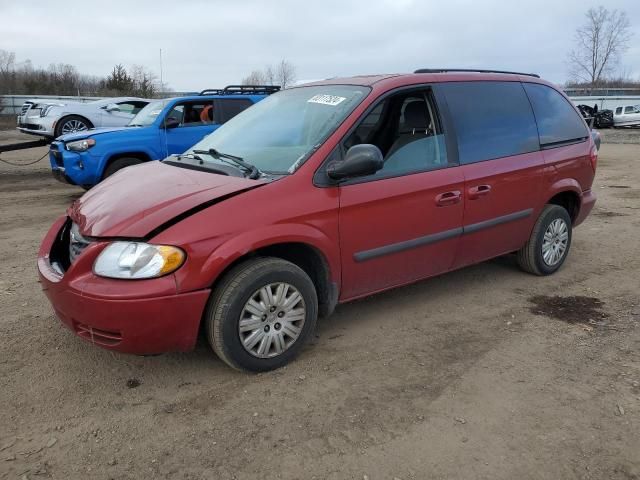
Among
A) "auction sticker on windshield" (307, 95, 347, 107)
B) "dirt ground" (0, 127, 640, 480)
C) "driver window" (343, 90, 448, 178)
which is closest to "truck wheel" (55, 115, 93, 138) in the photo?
"dirt ground" (0, 127, 640, 480)

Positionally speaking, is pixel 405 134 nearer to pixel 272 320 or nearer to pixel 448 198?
pixel 448 198

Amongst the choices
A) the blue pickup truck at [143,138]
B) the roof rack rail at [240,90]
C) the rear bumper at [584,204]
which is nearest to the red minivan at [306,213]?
the rear bumper at [584,204]

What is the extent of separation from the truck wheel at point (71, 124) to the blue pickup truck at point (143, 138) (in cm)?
595

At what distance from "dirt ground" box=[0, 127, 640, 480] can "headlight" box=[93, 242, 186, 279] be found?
74cm

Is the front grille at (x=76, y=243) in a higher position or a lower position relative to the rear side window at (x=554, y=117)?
lower

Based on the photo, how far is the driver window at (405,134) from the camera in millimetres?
3715

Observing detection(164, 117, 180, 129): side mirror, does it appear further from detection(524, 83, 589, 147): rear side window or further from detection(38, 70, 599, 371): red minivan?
detection(524, 83, 589, 147): rear side window

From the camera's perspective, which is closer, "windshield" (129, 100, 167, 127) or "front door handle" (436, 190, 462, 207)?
"front door handle" (436, 190, 462, 207)

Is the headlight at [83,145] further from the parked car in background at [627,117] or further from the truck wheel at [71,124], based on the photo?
the parked car in background at [627,117]

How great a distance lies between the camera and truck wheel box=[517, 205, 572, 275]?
15.9 ft

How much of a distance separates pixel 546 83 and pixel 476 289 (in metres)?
2.03

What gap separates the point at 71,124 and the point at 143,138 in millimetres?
7160

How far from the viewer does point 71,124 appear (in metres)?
14.3

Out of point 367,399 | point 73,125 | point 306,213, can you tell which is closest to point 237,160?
point 306,213
